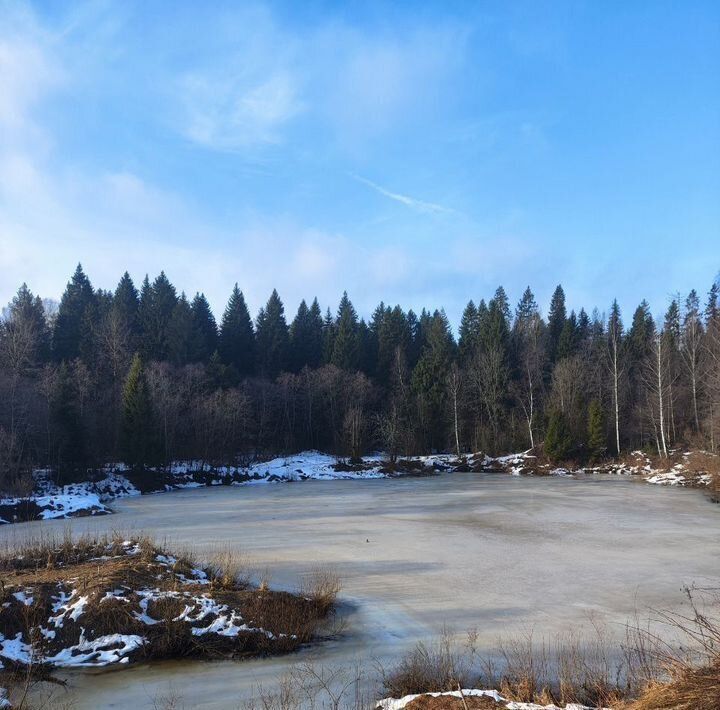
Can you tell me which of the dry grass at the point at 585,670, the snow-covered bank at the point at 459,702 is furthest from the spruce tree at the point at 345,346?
the snow-covered bank at the point at 459,702

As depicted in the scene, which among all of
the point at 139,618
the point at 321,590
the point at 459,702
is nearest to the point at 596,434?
the point at 321,590

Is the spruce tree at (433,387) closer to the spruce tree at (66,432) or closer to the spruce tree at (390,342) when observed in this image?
the spruce tree at (390,342)

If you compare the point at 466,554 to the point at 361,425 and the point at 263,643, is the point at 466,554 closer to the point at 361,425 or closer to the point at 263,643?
the point at 263,643

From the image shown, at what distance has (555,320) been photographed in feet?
251

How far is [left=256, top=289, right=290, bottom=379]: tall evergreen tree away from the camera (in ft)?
210

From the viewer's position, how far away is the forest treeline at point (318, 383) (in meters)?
37.2

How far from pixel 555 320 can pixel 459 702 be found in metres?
75.0

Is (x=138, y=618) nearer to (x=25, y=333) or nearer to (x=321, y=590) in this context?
(x=321, y=590)

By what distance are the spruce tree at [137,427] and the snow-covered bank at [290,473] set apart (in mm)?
1057

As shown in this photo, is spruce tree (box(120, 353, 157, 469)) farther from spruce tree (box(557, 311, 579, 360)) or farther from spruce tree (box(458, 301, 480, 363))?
spruce tree (box(557, 311, 579, 360))

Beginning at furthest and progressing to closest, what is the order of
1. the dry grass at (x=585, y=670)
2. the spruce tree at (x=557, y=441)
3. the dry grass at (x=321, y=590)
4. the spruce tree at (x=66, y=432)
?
the spruce tree at (x=557, y=441) → the spruce tree at (x=66, y=432) → the dry grass at (x=321, y=590) → the dry grass at (x=585, y=670)

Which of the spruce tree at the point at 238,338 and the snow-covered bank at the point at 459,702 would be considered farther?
the spruce tree at the point at 238,338

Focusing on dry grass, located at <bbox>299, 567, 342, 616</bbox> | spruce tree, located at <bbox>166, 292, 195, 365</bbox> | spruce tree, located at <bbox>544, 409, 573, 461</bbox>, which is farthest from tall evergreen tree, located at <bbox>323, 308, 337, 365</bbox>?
dry grass, located at <bbox>299, 567, 342, 616</bbox>

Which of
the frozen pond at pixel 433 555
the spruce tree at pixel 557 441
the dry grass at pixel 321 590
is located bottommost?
the frozen pond at pixel 433 555
